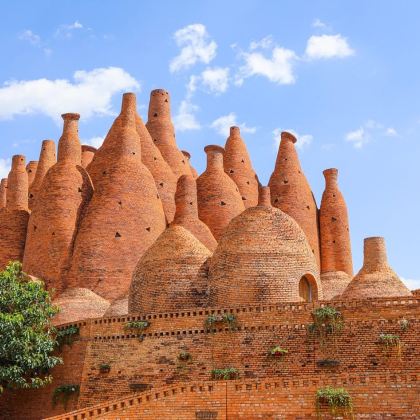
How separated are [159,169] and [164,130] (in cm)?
419

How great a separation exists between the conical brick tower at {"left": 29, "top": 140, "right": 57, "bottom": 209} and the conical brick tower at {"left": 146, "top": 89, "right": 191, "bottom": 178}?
560cm

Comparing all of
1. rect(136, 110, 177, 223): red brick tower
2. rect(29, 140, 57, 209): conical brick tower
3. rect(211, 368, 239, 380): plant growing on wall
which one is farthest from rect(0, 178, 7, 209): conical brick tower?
rect(211, 368, 239, 380): plant growing on wall

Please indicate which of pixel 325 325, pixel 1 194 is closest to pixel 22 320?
pixel 325 325

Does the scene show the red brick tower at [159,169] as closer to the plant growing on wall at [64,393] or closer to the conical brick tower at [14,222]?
the conical brick tower at [14,222]

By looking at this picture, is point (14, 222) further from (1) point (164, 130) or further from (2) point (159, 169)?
(1) point (164, 130)

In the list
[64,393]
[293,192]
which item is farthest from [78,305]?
[293,192]

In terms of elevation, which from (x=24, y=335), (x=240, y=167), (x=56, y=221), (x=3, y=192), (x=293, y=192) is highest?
(x=240, y=167)

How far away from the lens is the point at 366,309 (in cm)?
1856

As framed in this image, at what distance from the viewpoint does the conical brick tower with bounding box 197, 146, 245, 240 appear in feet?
111

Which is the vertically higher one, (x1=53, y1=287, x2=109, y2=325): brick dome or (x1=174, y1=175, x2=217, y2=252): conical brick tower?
(x1=174, y1=175, x2=217, y2=252): conical brick tower

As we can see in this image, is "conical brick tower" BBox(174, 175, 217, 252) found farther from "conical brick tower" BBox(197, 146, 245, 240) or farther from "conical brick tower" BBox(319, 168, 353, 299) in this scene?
"conical brick tower" BBox(319, 168, 353, 299)

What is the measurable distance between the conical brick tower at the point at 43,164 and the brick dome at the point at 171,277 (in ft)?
48.5

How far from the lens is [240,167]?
39344mm

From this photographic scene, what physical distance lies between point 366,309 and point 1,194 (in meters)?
26.8
